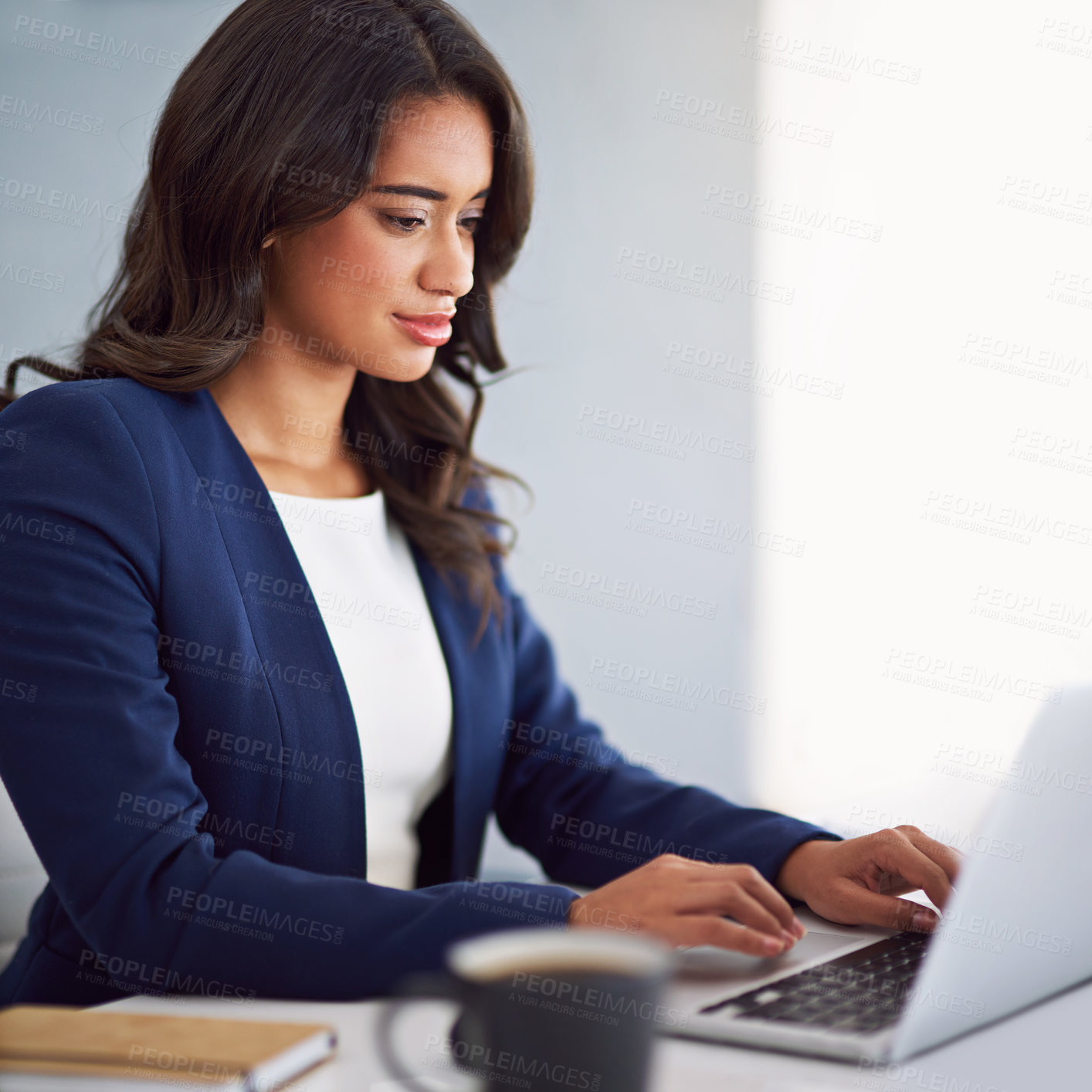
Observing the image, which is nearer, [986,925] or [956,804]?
[986,925]

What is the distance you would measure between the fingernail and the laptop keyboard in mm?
57

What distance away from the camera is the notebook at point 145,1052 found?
521 millimetres

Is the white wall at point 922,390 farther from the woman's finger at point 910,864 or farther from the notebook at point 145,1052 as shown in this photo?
the notebook at point 145,1052

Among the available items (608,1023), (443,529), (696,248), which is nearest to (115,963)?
(608,1023)

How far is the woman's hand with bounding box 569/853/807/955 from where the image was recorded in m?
0.76

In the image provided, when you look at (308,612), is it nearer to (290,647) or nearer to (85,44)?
(290,647)

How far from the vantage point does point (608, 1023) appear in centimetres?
45

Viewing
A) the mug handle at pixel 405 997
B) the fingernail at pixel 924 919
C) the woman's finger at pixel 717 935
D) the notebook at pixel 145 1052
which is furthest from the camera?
the fingernail at pixel 924 919

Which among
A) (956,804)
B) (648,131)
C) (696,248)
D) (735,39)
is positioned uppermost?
(735,39)

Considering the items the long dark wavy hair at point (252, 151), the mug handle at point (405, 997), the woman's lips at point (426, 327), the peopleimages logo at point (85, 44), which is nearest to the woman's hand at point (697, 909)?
the mug handle at point (405, 997)

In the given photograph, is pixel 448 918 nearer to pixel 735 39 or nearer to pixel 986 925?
pixel 986 925

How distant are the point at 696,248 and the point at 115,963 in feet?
7.73

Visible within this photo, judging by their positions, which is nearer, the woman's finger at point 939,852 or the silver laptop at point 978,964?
the silver laptop at point 978,964

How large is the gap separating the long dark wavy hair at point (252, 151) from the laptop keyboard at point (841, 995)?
707mm
